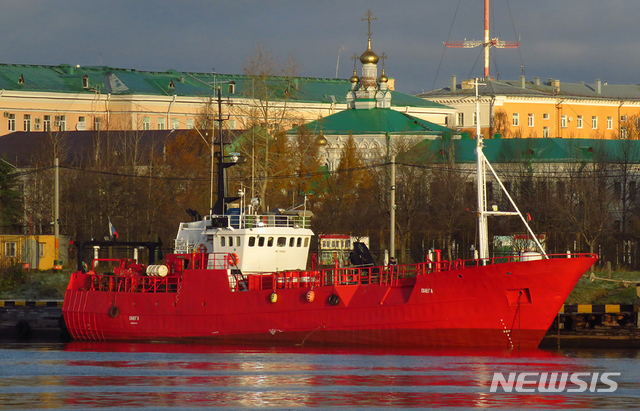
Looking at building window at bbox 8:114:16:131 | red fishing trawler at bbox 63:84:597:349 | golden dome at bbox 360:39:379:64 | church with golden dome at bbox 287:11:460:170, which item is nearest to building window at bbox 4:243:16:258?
red fishing trawler at bbox 63:84:597:349

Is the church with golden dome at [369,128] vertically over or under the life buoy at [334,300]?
over

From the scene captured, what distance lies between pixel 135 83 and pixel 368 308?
283ft

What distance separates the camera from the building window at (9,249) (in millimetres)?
59747

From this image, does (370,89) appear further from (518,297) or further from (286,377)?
(286,377)

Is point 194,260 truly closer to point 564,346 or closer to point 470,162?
point 564,346

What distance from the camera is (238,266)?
4194 centimetres

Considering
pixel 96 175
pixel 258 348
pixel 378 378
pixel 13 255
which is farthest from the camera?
pixel 96 175

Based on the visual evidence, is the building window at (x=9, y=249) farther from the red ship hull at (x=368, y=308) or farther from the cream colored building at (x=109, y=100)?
the cream colored building at (x=109, y=100)

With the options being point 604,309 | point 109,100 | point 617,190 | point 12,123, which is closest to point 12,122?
point 12,123

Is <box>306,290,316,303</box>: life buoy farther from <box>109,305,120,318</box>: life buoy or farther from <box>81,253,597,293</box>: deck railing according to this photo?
<box>109,305,120,318</box>: life buoy

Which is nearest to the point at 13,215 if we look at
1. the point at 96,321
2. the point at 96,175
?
the point at 96,175

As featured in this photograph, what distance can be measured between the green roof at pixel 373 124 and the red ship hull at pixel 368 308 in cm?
5395

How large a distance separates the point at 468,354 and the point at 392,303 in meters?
3.36

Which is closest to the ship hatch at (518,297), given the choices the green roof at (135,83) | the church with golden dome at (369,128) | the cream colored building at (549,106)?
the church with golden dome at (369,128)
